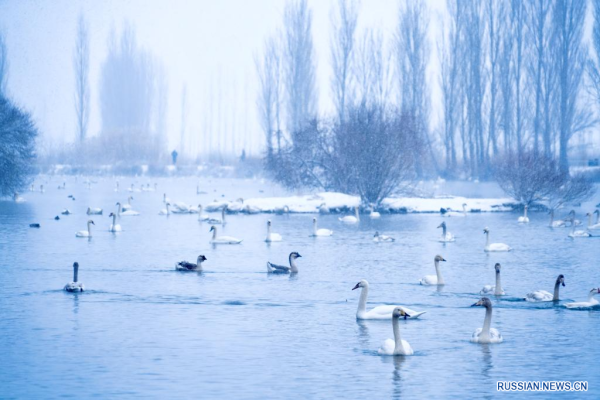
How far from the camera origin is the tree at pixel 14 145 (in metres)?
43.1

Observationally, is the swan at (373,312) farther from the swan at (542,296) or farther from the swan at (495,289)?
the swan at (495,289)

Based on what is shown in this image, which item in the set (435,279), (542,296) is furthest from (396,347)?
(435,279)

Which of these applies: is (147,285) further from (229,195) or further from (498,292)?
(229,195)

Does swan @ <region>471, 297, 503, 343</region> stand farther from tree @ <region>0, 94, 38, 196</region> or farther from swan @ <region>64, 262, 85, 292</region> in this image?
tree @ <region>0, 94, 38, 196</region>

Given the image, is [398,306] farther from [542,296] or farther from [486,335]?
[542,296]

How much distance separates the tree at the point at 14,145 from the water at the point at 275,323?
17.8m

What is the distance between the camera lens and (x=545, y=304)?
1572cm

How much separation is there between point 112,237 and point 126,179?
56.6 m

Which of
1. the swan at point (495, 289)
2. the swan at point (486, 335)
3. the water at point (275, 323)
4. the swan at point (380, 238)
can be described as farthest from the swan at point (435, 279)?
the swan at point (380, 238)

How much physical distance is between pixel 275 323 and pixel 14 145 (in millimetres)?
32102

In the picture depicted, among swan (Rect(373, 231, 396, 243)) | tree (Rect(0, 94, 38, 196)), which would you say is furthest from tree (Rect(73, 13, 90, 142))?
swan (Rect(373, 231, 396, 243))

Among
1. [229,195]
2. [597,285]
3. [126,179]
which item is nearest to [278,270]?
[597,285]

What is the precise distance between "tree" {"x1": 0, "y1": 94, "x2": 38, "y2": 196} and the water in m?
17.8

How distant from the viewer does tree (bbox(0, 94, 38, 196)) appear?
141 feet
